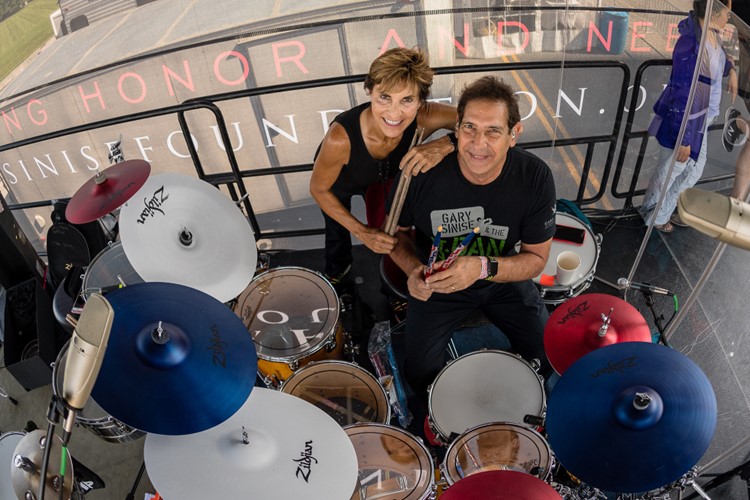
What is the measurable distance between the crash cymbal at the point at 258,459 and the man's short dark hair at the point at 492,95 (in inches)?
45.0

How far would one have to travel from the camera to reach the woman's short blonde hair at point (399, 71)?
6.61 feet

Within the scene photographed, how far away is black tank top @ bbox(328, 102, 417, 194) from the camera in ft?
7.27


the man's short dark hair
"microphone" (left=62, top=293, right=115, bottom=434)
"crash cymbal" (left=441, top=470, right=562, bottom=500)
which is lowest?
"crash cymbal" (left=441, top=470, right=562, bottom=500)

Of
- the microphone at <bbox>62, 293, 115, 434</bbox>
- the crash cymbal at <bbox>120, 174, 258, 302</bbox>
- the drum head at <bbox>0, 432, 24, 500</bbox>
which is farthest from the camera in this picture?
the crash cymbal at <bbox>120, 174, 258, 302</bbox>

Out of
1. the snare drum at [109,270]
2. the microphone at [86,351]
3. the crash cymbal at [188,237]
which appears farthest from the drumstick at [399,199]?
the microphone at [86,351]

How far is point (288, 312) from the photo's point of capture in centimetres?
231

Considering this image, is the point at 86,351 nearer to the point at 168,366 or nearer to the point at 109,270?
the point at 168,366

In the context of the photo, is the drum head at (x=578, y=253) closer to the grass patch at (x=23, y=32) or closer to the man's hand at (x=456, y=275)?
the man's hand at (x=456, y=275)

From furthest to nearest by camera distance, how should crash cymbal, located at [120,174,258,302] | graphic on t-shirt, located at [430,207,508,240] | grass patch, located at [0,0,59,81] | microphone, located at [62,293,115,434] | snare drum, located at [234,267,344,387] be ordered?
grass patch, located at [0,0,59,81], snare drum, located at [234,267,344,387], graphic on t-shirt, located at [430,207,508,240], crash cymbal, located at [120,174,258,302], microphone, located at [62,293,115,434]

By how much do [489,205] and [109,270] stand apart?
63.5 inches

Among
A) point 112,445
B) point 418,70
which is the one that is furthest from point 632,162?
point 112,445

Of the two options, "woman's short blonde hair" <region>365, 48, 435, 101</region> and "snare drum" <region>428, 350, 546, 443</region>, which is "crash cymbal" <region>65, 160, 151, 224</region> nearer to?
"woman's short blonde hair" <region>365, 48, 435, 101</region>

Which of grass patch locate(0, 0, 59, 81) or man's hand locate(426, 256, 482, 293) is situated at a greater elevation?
grass patch locate(0, 0, 59, 81)

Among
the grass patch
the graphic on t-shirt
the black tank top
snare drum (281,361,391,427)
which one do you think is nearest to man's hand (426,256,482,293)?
the graphic on t-shirt
